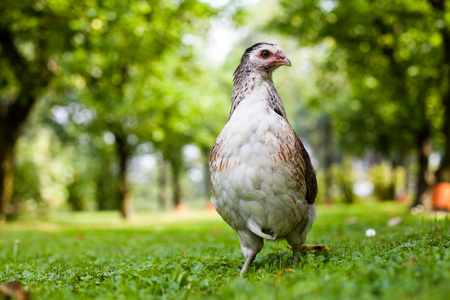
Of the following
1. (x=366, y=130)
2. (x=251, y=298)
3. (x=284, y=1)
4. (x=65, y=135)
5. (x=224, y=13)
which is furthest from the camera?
(x=65, y=135)

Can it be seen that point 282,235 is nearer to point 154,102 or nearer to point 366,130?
point 154,102

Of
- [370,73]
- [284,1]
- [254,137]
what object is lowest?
[254,137]

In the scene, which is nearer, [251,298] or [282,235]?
[251,298]

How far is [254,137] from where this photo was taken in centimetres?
344

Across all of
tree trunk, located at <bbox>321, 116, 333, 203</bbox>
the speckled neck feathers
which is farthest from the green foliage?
tree trunk, located at <bbox>321, 116, 333, 203</bbox>

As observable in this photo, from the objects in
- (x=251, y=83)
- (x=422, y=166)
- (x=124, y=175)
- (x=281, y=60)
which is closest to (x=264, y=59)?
(x=281, y=60)

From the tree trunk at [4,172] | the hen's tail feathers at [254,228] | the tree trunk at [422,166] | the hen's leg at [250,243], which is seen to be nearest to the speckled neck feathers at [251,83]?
the hen's tail feathers at [254,228]

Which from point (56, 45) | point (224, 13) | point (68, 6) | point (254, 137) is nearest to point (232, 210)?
point (254, 137)

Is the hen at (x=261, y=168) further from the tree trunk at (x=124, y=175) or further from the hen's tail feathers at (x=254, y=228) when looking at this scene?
the tree trunk at (x=124, y=175)

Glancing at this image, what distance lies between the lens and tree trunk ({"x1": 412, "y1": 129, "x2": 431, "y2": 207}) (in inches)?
547

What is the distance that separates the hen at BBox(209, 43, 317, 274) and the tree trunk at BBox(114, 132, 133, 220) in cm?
1419

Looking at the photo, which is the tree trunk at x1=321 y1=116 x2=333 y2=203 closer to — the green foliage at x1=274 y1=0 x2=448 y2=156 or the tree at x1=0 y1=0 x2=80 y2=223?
the green foliage at x1=274 y1=0 x2=448 y2=156

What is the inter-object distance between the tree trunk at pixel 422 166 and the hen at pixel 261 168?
11809 mm

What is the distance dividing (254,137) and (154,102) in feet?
36.7
